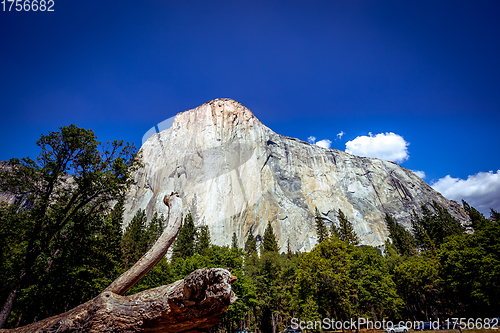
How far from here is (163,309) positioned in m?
2.75

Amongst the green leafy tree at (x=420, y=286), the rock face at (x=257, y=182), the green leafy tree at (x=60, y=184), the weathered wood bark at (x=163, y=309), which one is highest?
the rock face at (x=257, y=182)

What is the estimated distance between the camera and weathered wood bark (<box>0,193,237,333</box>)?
258cm

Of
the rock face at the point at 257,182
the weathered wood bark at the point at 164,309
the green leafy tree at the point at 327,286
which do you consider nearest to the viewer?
the weathered wood bark at the point at 164,309

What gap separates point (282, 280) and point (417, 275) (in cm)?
2039

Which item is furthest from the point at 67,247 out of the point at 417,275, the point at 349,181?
the point at 349,181

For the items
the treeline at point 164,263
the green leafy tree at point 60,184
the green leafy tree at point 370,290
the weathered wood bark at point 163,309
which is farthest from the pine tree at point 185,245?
Answer: the weathered wood bark at point 163,309

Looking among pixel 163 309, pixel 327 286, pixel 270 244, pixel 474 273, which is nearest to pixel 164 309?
pixel 163 309

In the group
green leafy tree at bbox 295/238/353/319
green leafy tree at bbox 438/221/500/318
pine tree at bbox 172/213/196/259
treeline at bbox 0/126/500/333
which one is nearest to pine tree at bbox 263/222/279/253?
treeline at bbox 0/126/500/333

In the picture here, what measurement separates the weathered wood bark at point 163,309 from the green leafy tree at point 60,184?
9.56 metres

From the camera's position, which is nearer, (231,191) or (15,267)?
(15,267)

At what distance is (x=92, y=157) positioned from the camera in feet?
39.1

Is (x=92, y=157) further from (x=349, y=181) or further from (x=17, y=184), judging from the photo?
(x=349, y=181)

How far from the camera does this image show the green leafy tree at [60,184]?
10.6m

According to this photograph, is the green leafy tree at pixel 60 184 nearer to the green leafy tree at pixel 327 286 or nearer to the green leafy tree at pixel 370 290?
the green leafy tree at pixel 327 286
